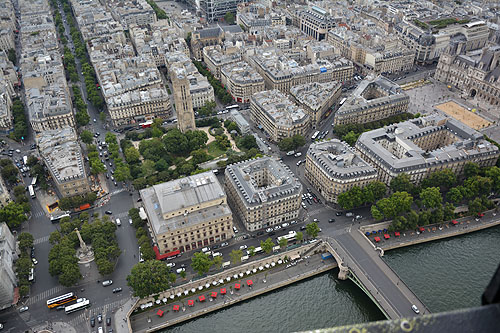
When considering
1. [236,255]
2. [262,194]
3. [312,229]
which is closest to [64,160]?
[262,194]

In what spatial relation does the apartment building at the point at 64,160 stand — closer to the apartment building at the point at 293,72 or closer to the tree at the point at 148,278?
the tree at the point at 148,278

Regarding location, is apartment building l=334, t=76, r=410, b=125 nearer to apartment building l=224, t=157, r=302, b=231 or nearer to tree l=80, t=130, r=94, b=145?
apartment building l=224, t=157, r=302, b=231

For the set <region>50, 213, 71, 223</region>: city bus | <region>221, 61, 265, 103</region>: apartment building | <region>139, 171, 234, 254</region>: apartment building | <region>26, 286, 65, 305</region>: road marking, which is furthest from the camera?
<region>221, 61, 265, 103</region>: apartment building

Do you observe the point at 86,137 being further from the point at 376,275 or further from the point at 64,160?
the point at 376,275

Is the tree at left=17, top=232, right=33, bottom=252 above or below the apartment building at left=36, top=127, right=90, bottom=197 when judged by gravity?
below

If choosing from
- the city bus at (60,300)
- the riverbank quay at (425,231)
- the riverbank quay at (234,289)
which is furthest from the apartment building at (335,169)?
the city bus at (60,300)

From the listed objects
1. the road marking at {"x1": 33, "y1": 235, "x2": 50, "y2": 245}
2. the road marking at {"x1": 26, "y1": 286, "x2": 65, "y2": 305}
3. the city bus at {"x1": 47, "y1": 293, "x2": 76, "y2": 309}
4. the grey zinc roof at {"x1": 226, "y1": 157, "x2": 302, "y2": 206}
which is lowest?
the road marking at {"x1": 33, "y1": 235, "x2": 50, "y2": 245}

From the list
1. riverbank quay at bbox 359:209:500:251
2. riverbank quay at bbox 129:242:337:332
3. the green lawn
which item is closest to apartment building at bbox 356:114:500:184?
riverbank quay at bbox 359:209:500:251
